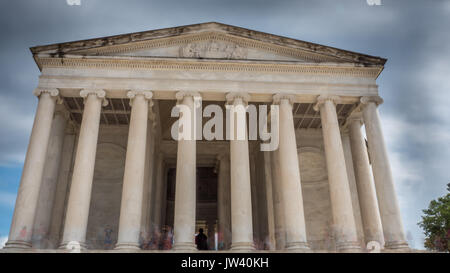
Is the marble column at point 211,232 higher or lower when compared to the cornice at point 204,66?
lower

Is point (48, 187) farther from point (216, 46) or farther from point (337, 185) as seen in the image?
point (337, 185)

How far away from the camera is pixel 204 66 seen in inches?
1139

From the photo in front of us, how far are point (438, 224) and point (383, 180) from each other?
31437mm

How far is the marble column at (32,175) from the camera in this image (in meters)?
23.4

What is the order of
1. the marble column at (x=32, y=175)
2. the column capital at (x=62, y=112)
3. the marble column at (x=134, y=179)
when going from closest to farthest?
the marble column at (x=32, y=175) → the marble column at (x=134, y=179) → the column capital at (x=62, y=112)

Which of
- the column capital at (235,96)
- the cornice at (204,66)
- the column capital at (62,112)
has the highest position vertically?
the cornice at (204,66)

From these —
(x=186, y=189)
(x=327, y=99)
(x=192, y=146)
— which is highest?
(x=327, y=99)

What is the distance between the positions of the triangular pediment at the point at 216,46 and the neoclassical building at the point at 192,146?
9 centimetres

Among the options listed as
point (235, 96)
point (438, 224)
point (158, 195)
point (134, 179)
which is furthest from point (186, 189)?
point (438, 224)

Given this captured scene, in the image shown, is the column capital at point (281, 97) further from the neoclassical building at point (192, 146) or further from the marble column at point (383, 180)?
the marble column at point (383, 180)

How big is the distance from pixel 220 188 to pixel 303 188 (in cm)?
917

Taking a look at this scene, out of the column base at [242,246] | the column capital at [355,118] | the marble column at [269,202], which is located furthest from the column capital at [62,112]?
the column capital at [355,118]
